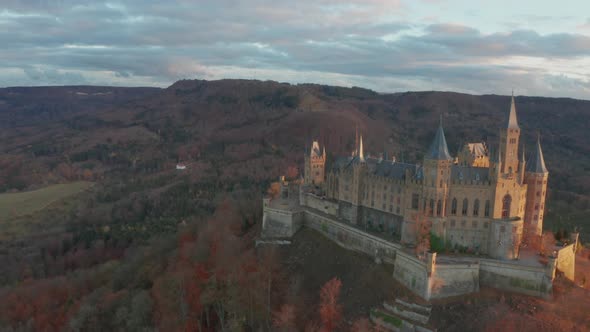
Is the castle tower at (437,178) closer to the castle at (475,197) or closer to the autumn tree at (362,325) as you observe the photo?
the castle at (475,197)

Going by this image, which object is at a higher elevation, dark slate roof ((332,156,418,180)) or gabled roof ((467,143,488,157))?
gabled roof ((467,143,488,157))

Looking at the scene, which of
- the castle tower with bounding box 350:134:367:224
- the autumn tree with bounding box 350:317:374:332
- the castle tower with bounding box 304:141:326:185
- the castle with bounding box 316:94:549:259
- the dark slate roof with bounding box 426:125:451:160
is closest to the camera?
the autumn tree with bounding box 350:317:374:332

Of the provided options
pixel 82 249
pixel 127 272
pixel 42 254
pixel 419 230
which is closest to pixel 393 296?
pixel 419 230

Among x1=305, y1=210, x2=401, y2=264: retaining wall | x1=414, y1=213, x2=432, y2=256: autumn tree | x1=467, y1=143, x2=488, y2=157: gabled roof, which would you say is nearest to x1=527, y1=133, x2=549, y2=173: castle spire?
x1=467, y1=143, x2=488, y2=157: gabled roof

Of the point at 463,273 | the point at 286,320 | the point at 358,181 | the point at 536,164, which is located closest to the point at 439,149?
the point at 536,164

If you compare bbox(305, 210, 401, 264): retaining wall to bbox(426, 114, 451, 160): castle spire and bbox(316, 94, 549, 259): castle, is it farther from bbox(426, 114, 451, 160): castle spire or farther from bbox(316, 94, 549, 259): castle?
bbox(426, 114, 451, 160): castle spire
